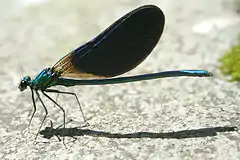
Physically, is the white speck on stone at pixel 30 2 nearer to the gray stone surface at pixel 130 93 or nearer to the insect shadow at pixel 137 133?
the gray stone surface at pixel 130 93

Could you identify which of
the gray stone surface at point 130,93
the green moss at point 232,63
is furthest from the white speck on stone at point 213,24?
the green moss at point 232,63

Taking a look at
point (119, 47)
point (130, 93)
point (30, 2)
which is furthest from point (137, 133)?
point (30, 2)

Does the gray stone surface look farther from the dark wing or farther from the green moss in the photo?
the dark wing

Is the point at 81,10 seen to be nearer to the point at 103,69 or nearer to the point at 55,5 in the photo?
the point at 55,5

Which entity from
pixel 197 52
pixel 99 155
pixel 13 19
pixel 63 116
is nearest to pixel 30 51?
pixel 13 19

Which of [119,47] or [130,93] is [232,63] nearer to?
[130,93]

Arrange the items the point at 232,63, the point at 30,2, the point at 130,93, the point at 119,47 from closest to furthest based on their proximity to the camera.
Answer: the point at 119,47
the point at 130,93
the point at 232,63
the point at 30,2
